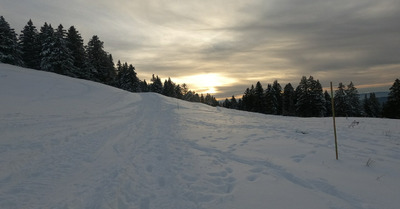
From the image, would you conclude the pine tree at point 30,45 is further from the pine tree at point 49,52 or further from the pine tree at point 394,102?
the pine tree at point 394,102

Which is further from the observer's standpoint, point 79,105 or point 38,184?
point 79,105

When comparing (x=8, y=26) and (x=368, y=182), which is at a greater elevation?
(x=8, y=26)

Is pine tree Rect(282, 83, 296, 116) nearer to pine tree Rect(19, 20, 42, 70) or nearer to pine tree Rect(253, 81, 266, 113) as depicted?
pine tree Rect(253, 81, 266, 113)

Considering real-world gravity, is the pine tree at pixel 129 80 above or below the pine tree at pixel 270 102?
above

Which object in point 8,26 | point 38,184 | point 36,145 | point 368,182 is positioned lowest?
point 368,182

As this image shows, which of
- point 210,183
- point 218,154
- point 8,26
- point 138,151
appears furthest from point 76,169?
point 8,26

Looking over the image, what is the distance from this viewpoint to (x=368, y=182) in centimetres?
409

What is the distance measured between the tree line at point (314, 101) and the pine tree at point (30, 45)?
181 feet

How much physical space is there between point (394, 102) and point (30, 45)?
72697 mm

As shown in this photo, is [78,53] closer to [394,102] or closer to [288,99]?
[288,99]

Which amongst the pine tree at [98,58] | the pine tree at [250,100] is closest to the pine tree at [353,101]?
the pine tree at [250,100]

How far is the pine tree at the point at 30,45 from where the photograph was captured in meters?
38.5

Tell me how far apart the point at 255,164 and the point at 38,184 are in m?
5.18

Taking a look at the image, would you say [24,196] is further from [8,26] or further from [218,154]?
[8,26]
